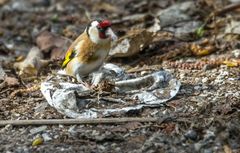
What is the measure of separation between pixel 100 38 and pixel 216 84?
3.29ft

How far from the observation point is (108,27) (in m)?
5.04

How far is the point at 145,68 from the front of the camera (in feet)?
18.4

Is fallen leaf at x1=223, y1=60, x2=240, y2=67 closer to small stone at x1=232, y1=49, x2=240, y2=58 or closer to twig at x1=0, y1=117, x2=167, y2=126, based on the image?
small stone at x1=232, y1=49, x2=240, y2=58

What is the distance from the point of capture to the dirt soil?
13.8 feet

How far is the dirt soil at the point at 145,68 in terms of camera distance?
166 inches

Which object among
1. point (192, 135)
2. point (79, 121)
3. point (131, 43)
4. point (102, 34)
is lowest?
point (192, 135)

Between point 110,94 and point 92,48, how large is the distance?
408 mm

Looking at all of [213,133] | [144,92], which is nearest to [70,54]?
[144,92]

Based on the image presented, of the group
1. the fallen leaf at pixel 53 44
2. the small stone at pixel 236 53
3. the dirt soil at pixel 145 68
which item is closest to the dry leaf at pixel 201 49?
the dirt soil at pixel 145 68

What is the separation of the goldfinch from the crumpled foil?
Answer: 0.13 metres

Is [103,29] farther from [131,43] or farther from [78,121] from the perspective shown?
[131,43]

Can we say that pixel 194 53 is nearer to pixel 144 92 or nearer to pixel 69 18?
pixel 144 92

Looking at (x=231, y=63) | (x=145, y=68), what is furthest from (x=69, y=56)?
(x=231, y=63)

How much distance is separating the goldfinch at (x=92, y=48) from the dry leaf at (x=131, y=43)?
36.9 inches
